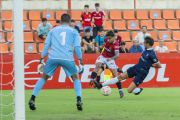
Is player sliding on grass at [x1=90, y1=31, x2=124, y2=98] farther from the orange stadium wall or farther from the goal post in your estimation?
the orange stadium wall

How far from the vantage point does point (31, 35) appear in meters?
14.0

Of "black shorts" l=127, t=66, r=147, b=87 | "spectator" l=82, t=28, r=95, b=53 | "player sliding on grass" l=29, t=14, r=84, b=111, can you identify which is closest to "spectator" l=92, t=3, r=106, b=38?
"spectator" l=82, t=28, r=95, b=53

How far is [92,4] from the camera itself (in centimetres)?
1662

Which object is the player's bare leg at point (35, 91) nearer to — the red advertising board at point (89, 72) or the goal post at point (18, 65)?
the goal post at point (18, 65)

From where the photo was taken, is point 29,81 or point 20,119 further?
point 29,81

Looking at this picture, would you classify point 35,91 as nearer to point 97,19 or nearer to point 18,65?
point 18,65

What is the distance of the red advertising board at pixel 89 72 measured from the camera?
10961mm

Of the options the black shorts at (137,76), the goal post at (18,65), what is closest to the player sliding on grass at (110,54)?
the black shorts at (137,76)

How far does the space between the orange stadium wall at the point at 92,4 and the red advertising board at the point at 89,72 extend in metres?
5.67

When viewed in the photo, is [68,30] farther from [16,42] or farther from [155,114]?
[155,114]

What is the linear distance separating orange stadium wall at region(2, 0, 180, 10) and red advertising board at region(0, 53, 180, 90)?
18.6 ft

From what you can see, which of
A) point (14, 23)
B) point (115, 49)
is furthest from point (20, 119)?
point (115, 49)

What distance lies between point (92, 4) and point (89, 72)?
6.37 meters

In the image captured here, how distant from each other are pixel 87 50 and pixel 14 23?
8128 mm
